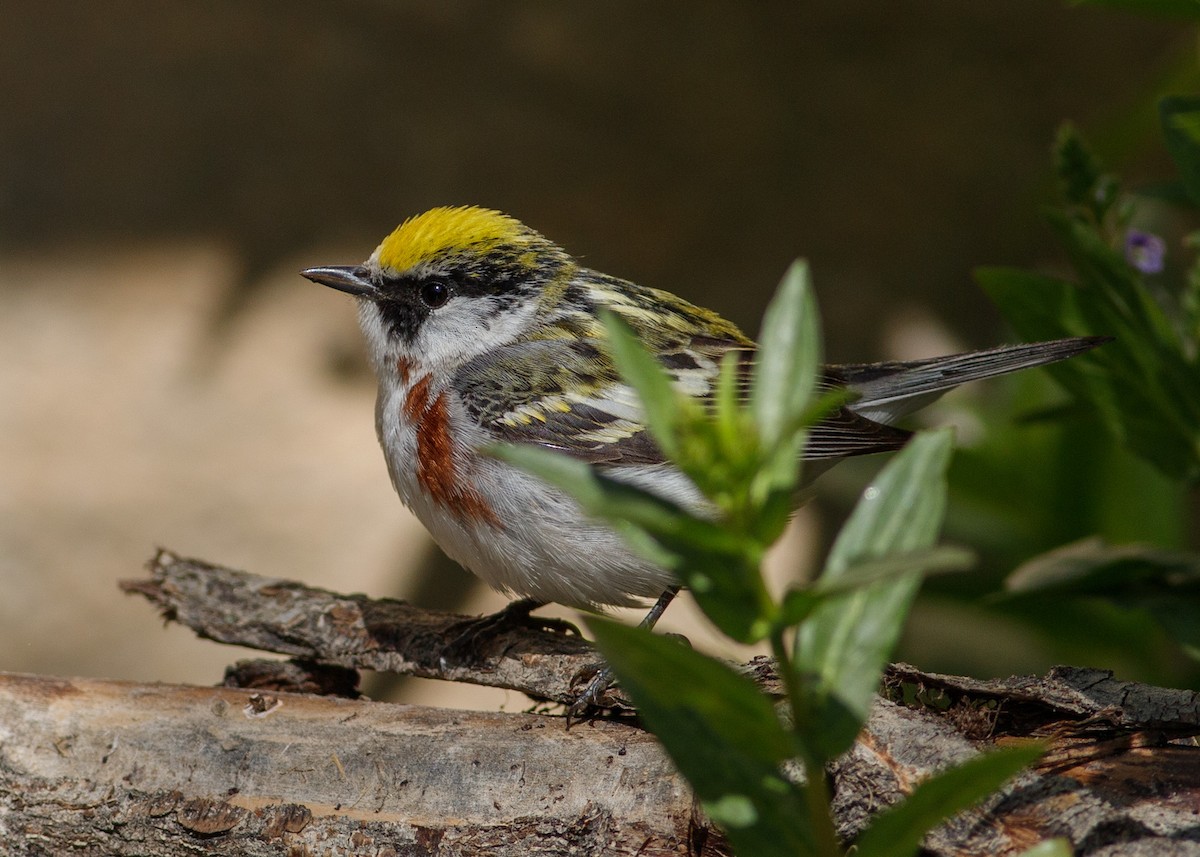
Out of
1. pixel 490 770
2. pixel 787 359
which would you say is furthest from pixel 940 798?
pixel 490 770

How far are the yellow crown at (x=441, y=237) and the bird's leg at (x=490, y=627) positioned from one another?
3.91 ft

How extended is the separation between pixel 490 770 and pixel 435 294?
1.80 metres

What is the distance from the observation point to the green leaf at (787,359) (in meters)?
1.33

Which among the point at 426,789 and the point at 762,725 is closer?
the point at 762,725

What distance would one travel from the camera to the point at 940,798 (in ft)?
4.42

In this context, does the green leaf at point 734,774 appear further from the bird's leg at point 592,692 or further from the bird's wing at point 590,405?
the bird's wing at point 590,405

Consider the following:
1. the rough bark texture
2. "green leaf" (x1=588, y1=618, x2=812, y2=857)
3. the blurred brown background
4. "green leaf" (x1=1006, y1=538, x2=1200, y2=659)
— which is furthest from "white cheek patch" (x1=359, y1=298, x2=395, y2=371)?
"green leaf" (x1=588, y1=618, x2=812, y2=857)

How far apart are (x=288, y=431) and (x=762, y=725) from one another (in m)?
5.31

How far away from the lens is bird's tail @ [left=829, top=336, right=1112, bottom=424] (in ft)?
11.2

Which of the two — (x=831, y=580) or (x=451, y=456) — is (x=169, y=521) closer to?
(x=451, y=456)

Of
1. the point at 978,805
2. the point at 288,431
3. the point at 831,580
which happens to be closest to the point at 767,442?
the point at 831,580

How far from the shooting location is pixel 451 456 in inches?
132

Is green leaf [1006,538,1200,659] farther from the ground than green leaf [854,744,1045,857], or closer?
closer

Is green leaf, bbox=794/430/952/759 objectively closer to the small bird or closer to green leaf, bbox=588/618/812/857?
green leaf, bbox=588/618/812/857
